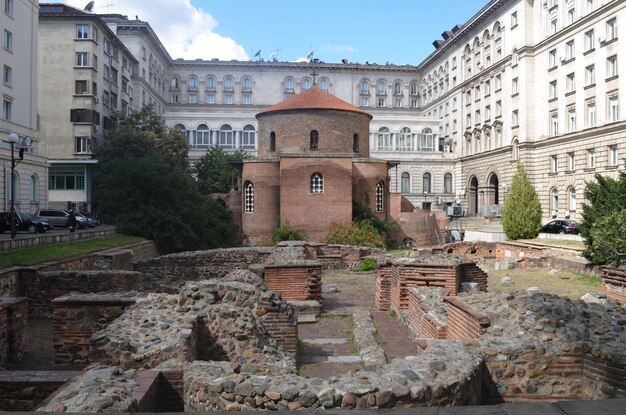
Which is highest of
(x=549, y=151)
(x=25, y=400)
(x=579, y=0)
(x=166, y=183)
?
(x=579, y=0)

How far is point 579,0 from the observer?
3897 cm

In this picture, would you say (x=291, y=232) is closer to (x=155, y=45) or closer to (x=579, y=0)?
(x=579, y=0)

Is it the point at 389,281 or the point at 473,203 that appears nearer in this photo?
the point at 389,281

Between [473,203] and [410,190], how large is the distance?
643 cm

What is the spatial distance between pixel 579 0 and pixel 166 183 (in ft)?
99.2

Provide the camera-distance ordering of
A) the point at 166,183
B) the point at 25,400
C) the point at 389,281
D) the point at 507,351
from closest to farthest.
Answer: the point at 25,400
the point at 507,351
the point at 389,281
the point at 166,183

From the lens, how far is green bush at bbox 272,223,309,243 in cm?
3288

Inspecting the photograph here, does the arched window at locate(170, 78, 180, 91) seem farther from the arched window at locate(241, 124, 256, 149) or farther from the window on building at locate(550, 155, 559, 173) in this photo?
the window on building at locate(550, 155, 559, 173)

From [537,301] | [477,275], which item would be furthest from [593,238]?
[537,301]

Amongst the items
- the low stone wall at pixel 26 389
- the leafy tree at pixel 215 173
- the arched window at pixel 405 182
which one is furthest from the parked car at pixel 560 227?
the low stone wall at pixel 26 389

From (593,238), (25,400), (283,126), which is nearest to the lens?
(25,400)

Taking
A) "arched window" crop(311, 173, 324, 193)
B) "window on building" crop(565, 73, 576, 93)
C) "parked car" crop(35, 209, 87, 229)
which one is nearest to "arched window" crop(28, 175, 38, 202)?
"parked car" crop(35, 209, 87, 229)

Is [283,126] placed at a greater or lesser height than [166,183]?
greater

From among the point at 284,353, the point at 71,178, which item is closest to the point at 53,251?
the point at 284,353
